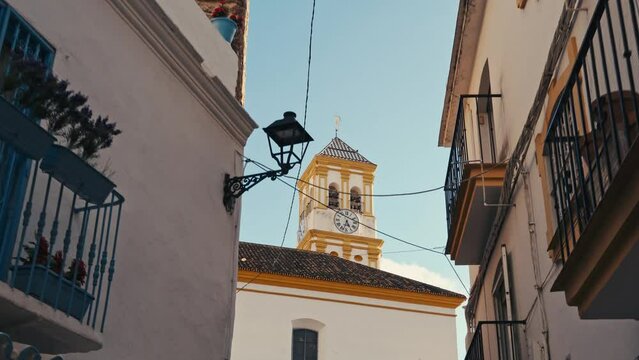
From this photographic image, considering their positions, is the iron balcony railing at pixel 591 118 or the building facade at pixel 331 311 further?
the building facade at pixel 331 311

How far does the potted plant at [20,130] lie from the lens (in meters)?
4.18

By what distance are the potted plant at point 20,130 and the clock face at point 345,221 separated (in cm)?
3954

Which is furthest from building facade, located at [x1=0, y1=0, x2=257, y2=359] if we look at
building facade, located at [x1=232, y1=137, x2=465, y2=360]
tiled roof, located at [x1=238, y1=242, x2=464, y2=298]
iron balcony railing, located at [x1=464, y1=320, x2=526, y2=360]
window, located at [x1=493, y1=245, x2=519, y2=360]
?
tiled roof, located at [x1=238, y1=242, x2=464, y2=298]

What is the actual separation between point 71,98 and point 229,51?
455 centimetres

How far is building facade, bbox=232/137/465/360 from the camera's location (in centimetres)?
2506

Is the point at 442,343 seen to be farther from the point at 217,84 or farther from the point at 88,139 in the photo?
the point at 88,139

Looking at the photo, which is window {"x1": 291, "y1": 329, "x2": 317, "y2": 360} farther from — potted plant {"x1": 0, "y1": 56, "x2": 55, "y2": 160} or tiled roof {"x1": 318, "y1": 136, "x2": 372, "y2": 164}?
potted plant {"x1": 0, "y1": 56, "x2": 55, "y2": 160}

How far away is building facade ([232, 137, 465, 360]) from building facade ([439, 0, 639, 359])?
13.5 m

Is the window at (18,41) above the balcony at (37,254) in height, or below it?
above

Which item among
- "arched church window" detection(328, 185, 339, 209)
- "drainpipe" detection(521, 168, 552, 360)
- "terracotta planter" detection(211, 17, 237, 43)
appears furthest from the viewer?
"arched church window" detection(328, 185, 339, 209)

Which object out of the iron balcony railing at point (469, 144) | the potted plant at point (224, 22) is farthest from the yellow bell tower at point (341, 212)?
the potted plant at point (224, 22)

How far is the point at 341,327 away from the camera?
25.9 meters

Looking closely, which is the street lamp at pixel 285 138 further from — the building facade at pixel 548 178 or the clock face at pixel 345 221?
the clock face at pixel 345 221

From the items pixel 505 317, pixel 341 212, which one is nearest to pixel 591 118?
pixel 505 317
